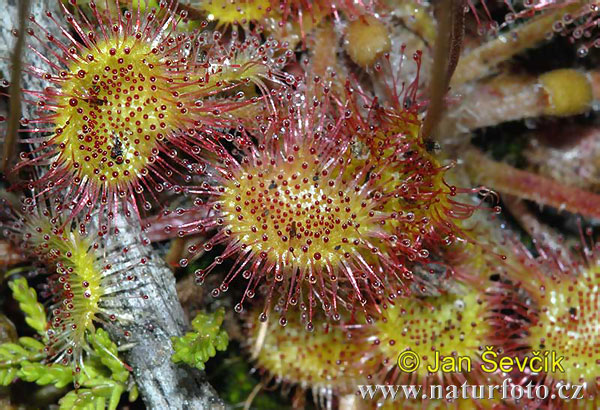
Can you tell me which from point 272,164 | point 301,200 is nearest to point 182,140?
point 272,164

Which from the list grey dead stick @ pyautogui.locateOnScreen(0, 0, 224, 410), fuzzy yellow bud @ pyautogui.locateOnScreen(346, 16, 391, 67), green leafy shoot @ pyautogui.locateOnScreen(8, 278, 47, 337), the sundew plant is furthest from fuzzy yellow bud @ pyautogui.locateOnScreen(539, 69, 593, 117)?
green leafy shoot @ pyautogui.locateOnScreen(8, 278, 47, 337)

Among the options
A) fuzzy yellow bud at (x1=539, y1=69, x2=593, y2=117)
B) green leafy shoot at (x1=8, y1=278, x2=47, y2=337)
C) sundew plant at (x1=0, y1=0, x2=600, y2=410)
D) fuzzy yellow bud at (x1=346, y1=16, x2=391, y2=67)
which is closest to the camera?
sundew plant at (x1=0, y1=0, x2=600, y2=410)

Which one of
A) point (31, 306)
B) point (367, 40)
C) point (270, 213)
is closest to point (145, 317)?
point (31, 306)

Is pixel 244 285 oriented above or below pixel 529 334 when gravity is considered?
above

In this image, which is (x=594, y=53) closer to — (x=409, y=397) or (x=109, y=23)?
(x=409, y=397)

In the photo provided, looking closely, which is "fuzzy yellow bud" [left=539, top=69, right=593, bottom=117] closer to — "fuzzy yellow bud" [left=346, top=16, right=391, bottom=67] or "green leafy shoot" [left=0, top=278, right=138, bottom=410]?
"fuzzy yellow bud" [left=346, top=16, right=391, bottom=67]

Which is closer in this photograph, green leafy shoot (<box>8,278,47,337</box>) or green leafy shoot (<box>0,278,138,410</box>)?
green leafy shoot (<box>0,278,138,410</box>)

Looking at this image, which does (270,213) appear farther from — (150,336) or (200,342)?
(150,336)
